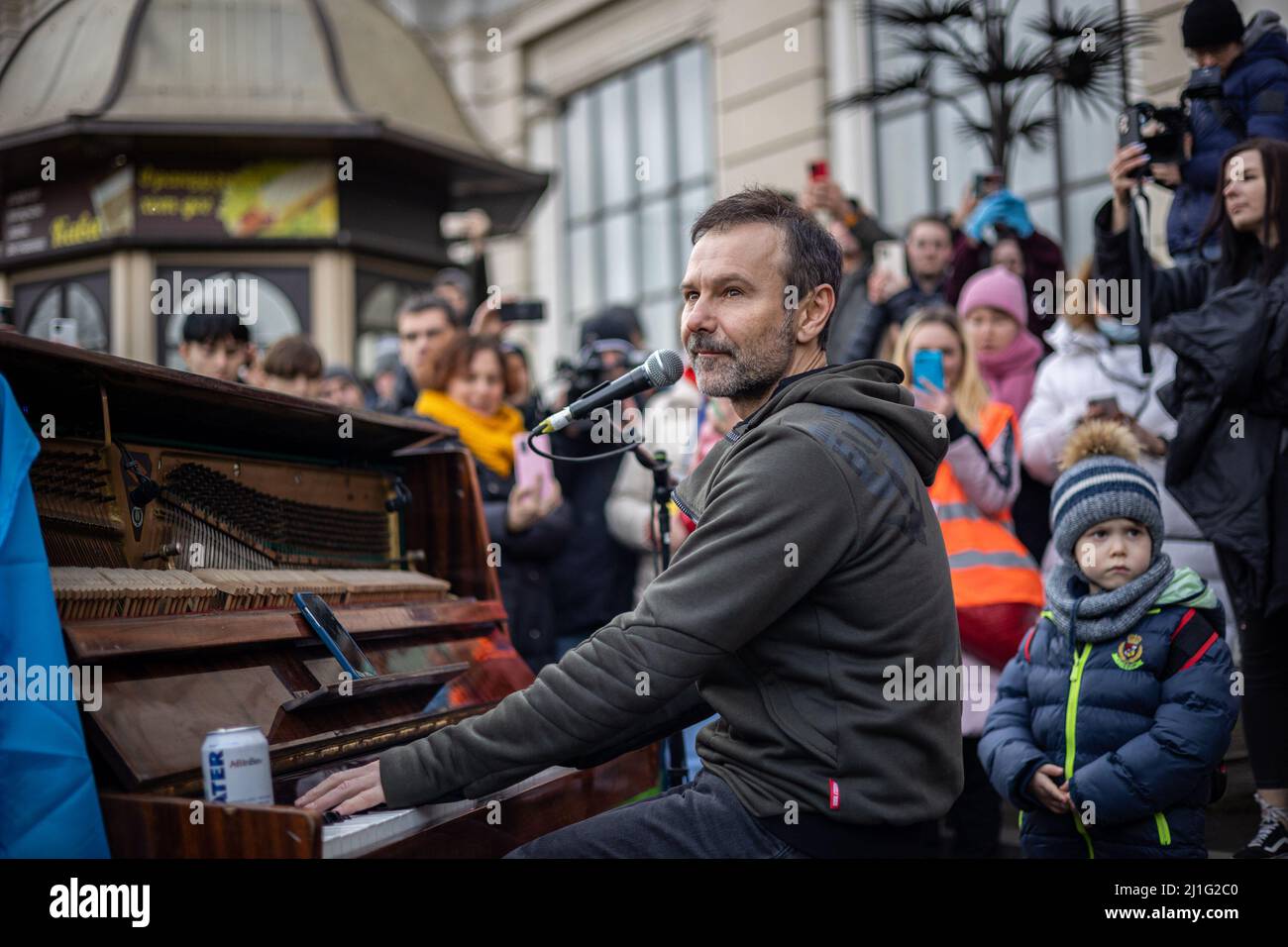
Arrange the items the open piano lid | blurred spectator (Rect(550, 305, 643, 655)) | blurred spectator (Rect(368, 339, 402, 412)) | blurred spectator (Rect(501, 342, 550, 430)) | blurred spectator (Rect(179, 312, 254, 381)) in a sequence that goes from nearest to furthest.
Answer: the open piano lid
blurred spectator (Rect(179, 312, 254, 381))
blurred spectator (Rect(550, 305, 643, 655))
blurred spectator (Rect(501, 342, 550, 430))
blurred spectator (Rect(368, 339, 402, 412))

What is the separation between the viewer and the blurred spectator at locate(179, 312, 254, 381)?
4738 millimetres

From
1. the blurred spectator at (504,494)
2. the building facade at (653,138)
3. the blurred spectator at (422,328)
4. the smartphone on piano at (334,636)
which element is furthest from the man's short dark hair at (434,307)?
the smartphone on piano at (334,636)

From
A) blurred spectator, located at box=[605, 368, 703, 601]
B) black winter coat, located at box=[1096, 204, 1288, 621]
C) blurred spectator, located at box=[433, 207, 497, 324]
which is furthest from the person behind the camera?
blurred spectator, located at box=[433, 207, 497, 324]

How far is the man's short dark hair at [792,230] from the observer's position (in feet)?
8.48

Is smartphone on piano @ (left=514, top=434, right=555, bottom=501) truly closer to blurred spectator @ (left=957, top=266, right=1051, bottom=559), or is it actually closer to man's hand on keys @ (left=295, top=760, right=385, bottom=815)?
blurred spectator @ (left=957, top=266, right=1051, bottom=559)

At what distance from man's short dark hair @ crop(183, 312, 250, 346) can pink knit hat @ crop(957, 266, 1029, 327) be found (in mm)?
3148

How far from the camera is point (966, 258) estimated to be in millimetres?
6176

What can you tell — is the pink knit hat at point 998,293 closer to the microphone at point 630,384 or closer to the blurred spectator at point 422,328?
the blurred spectator at point 422,328

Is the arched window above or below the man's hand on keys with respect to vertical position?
above

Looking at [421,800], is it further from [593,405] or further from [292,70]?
[292,70]

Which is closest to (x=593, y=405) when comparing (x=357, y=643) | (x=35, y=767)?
(x=357, y=643)

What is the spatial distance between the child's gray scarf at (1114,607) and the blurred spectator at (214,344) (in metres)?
3.18

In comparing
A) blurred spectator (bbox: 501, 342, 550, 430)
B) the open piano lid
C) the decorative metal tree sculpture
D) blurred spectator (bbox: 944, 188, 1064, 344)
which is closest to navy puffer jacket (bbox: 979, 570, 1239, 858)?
the open piano lid

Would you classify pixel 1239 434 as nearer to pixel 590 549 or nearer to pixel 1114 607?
pixel 1114 607
